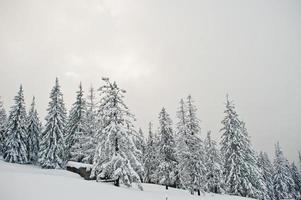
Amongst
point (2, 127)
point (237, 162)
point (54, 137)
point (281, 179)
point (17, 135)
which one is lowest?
point (281, 179)

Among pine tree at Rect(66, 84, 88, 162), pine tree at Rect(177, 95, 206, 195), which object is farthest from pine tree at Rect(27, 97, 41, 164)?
pine tree at Rect(177, 95, 206, 195)

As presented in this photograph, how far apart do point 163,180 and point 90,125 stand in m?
15.6

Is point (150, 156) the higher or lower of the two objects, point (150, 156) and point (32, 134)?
the lower

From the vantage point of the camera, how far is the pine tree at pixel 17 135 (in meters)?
45.9

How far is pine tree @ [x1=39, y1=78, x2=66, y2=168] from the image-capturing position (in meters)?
42.1

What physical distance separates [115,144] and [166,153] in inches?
649

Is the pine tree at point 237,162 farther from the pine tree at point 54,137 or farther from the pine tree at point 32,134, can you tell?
the pine tree at point 32,134

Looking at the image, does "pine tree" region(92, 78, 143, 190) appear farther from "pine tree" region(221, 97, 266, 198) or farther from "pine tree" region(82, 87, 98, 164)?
"pine tree" region(221, 97, 266, 198)

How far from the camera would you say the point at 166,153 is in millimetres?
40125

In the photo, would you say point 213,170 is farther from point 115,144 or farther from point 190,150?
point 115,144

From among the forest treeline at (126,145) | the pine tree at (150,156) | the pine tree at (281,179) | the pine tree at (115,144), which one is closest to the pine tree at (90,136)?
the forest treeline at (126,145)

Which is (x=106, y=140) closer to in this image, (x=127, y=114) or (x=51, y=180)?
(x=127, y=114)

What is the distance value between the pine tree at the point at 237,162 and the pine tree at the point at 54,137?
92.4 feet

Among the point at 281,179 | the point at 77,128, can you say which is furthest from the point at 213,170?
the point at 77,128
